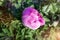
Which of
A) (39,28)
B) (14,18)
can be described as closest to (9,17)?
(14,18)

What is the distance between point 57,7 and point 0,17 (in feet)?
0.77

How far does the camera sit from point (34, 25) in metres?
0.81

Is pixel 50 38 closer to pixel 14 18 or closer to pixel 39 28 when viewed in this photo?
pixel 39 28

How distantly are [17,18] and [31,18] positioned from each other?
0.06 metres

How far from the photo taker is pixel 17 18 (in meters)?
0.83

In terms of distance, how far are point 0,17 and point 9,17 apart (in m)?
0.03

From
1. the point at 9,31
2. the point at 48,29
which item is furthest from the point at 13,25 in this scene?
the point at 48,29

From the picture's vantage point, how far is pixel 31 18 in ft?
2.65

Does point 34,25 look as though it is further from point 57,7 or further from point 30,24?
point 57,7

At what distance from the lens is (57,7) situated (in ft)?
2.85

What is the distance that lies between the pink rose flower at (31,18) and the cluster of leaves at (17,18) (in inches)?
0.8

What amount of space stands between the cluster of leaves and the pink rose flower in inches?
0.8

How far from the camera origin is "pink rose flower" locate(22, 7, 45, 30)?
2.64 ft

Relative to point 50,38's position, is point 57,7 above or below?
above
